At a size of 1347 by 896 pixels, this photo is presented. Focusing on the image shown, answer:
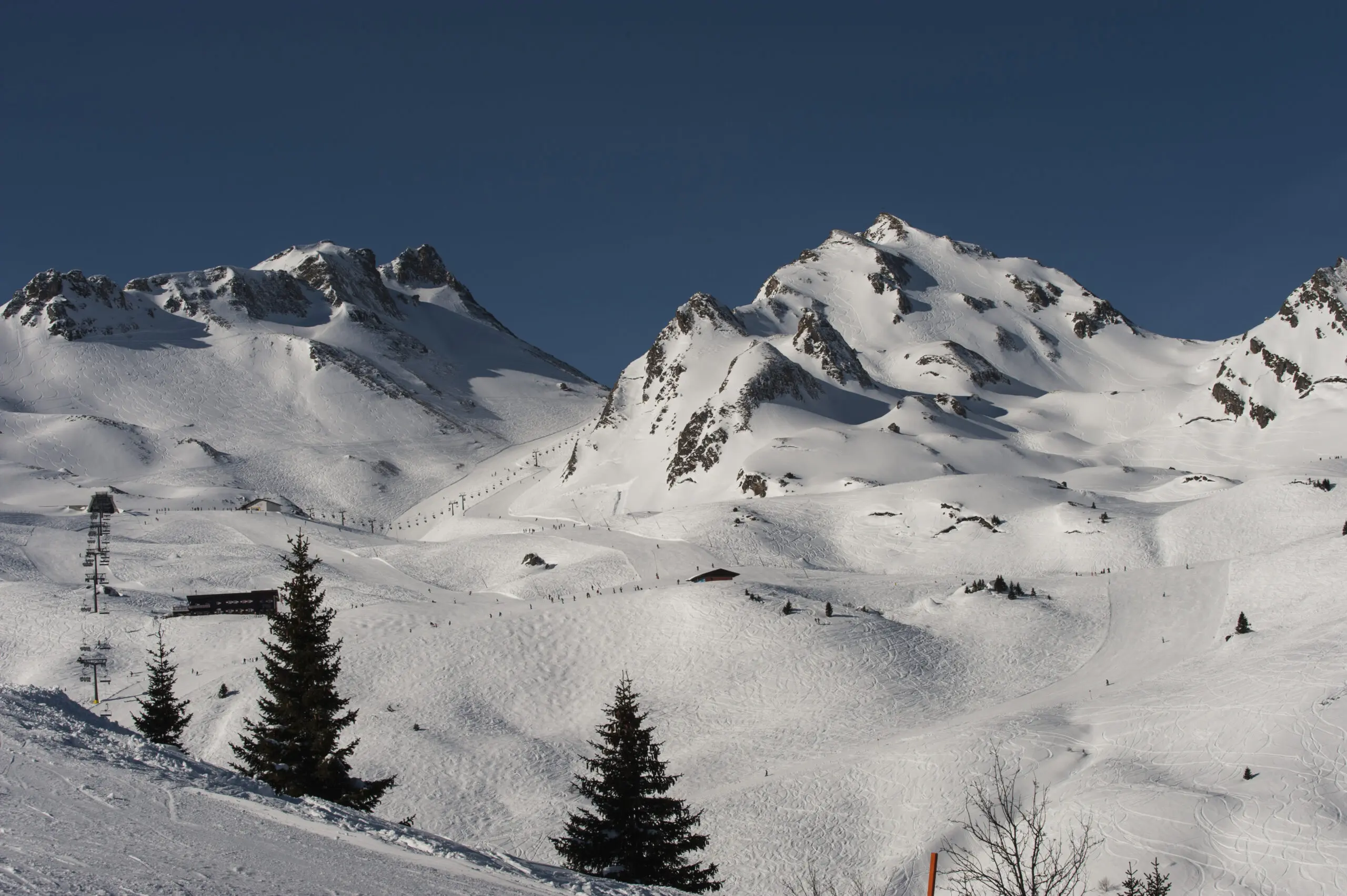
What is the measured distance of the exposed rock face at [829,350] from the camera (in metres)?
168

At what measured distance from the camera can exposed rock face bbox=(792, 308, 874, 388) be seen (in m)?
168

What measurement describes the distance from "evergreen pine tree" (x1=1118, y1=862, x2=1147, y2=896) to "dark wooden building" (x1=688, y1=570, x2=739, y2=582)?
4435 cm

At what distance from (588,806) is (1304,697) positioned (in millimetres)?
29149

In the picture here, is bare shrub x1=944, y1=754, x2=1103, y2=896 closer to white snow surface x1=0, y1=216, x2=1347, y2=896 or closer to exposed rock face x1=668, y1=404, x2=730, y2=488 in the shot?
white snow surface x1=0, y1=216, x2=1347, y2=896

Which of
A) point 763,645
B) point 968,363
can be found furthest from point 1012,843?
point 968,363

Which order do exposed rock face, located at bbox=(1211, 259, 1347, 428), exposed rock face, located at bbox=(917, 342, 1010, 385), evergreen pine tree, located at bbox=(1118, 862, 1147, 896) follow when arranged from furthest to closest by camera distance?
exposed rock face, located at bbox=(917, 342, 1010, 385)
exposed rock face, located at bbox=(1211, 259, 1347, 428)
evergreen pine tree, located at bbox=(1118, 862, 1147, 896)

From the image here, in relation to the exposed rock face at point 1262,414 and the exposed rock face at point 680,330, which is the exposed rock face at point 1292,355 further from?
the exposed rock face at point 680,330

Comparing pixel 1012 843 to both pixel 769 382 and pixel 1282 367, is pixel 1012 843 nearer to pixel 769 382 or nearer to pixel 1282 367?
pixel 769 382

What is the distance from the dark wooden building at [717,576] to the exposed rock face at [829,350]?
94.9 m

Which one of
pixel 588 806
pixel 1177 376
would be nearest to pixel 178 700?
pixel 588 806

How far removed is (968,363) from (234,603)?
146 meters

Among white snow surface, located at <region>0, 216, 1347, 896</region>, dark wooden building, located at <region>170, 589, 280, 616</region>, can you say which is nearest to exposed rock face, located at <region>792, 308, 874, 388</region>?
white snow surface, located at <region>0, 216, 1347, 896</region>

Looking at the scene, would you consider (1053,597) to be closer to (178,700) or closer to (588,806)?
(588,806)

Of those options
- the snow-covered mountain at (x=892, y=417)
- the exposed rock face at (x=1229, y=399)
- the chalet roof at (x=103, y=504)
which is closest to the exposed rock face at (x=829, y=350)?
the snow-covered mountain at (x=892, y=417)
